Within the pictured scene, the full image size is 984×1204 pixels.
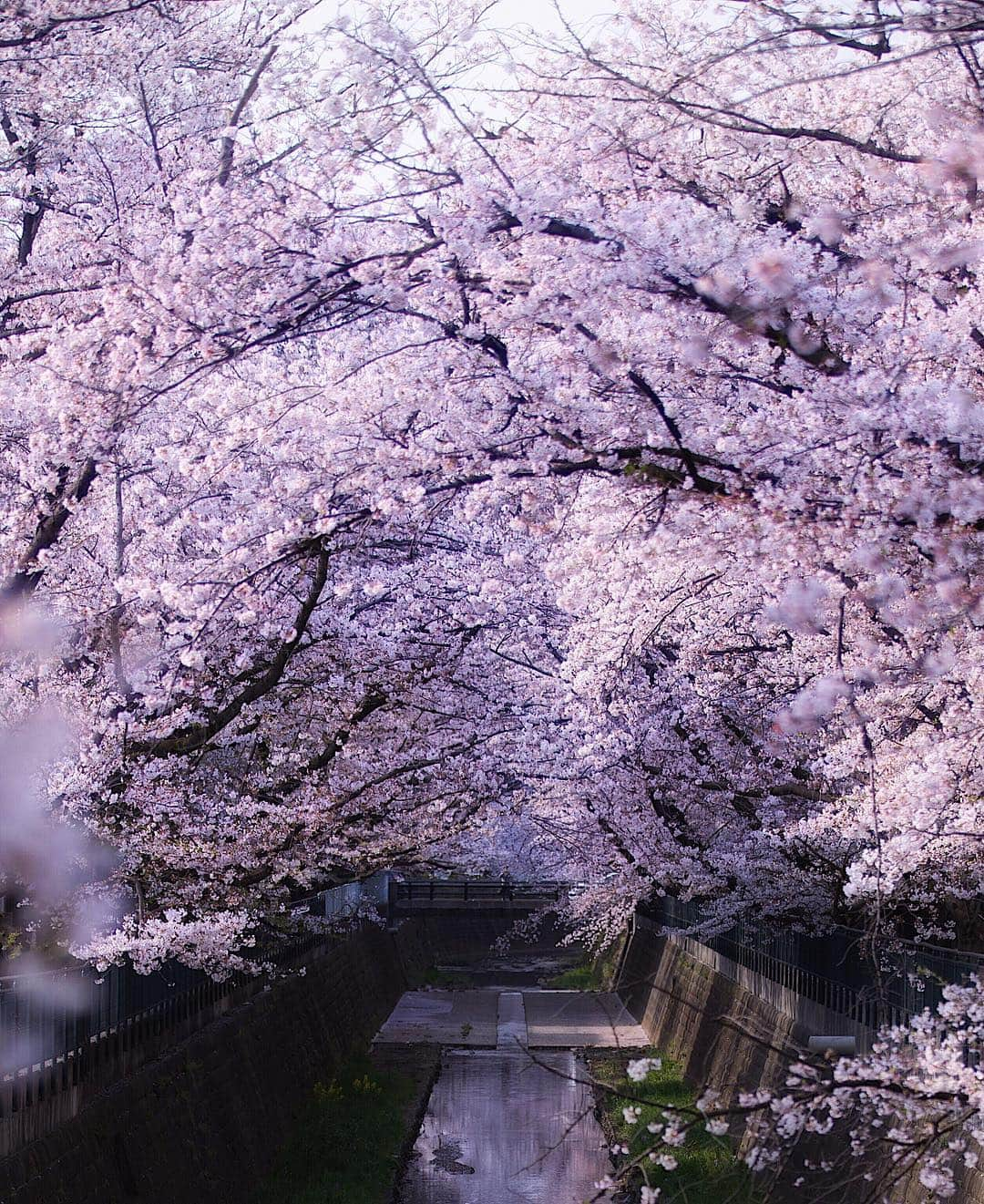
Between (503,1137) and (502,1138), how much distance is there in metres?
0.16

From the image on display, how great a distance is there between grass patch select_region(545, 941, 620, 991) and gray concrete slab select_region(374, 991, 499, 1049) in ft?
7.86

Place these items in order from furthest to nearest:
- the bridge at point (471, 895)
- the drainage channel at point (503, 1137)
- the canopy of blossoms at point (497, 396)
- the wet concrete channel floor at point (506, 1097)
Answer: the bridge at point (471, 895), the wet concrete channel floor at point (506, 1097), the drainage channel at point (503, 1137), the canopy of blossoms at point (497, 396)

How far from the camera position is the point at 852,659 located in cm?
909

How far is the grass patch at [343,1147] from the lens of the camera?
18.9 metres

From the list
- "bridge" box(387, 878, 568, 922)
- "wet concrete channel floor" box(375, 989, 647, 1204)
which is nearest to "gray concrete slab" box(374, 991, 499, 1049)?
"wet concrete channel floor" box(375, 989, 647, 1204)

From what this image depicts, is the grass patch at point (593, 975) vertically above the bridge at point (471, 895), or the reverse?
the bridge at point (471, 895)

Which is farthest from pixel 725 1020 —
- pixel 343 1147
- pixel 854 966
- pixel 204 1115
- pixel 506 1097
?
pixel 506 1097

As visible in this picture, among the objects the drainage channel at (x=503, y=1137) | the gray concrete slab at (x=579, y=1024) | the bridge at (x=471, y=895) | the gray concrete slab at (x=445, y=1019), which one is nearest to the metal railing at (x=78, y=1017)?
the drainage channel at (x=503, y=1137)

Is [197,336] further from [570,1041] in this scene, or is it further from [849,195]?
[570,1041]

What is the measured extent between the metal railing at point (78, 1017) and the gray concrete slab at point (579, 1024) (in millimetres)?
14356

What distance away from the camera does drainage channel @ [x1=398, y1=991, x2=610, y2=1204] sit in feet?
69.1

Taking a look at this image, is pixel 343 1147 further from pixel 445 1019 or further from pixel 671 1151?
pixel 445 1019

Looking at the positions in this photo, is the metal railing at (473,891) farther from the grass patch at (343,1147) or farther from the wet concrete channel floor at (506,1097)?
the grass patch at (343,1147)

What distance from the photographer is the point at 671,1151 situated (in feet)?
48.6
